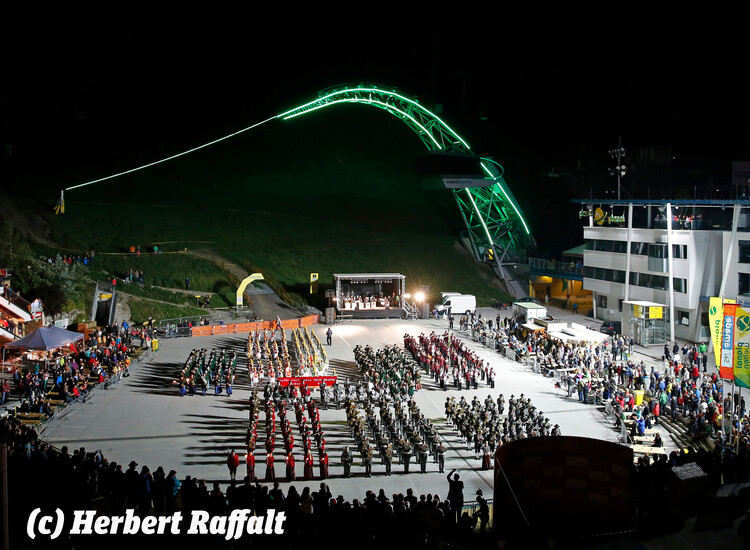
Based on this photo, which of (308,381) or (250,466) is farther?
(308,381)

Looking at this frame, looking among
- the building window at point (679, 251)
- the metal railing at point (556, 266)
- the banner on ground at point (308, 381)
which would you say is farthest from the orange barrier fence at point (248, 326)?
the building window at point (679, 251)

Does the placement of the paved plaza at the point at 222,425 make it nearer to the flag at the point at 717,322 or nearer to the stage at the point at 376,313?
the flag at the point at 717,322

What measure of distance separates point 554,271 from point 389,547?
141ft

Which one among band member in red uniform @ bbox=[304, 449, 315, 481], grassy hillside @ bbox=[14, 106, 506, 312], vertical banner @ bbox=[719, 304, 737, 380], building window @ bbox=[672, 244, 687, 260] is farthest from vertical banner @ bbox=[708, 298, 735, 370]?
grassy hillside @ bbox=[14, 106, 506, 312]

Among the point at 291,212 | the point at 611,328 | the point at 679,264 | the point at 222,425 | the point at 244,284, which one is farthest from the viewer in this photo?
the point at 291,212

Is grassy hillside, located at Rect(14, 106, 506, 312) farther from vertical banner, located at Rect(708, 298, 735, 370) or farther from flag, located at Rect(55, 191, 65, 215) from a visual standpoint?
vertical banner, located at Rect(708, 298, 735, 370)

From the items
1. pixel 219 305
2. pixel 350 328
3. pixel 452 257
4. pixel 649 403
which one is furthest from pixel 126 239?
pixel 649 403

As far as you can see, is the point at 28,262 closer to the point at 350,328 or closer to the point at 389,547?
the point at 350,328

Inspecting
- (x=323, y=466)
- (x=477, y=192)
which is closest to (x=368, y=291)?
(x=477, y=192)

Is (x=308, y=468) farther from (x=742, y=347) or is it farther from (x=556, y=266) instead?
(x=556, y=266)

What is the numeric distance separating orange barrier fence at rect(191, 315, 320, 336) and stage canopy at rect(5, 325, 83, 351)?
12297mm

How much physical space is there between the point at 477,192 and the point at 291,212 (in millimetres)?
15021

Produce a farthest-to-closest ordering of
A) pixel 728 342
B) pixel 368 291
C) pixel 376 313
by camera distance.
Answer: pixel 368 291 < pixel 376 313 < pixel 728 342

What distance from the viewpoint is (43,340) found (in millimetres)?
24688
